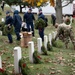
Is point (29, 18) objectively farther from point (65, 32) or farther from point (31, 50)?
point (31, 50)

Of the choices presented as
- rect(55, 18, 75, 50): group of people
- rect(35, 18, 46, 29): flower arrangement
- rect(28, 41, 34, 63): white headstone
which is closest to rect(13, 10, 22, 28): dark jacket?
rect(35, 18, 46, 29): flower arrangement

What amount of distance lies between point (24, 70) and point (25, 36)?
6991 millimetres

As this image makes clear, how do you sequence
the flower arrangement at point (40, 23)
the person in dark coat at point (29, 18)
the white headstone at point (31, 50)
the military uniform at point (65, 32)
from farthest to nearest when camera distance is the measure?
the person in dark coat at point (29, 18)
the flower arrangement at point (40, 23)
the military uniform at point (65, 32)
the white headstone at point (31, 50)

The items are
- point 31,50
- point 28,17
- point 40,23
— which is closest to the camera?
point 31,50

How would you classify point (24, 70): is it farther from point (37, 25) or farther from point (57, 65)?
point (37, 25)

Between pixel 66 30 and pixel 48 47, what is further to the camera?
pixel 66 30

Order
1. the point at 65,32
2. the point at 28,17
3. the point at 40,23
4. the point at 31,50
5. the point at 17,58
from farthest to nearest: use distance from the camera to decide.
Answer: the point at 28,17, the point at 40,23, the point at 65,32, the point at 31,50, the point at 17,58

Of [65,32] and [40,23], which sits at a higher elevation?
[40,23]

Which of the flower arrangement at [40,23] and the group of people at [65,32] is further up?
the flower arrangement at [40,23]

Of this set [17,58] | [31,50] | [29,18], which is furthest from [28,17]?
[17,58]

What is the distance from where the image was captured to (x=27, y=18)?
19.4 metres

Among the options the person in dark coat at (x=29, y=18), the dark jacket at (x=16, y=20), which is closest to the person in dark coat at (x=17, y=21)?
the dark jacket at (x=16, y=20)

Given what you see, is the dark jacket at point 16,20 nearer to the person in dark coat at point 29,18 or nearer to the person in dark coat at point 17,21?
the person in dark coat at point 17,21

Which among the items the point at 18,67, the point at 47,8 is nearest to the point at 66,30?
the point at 18,67
